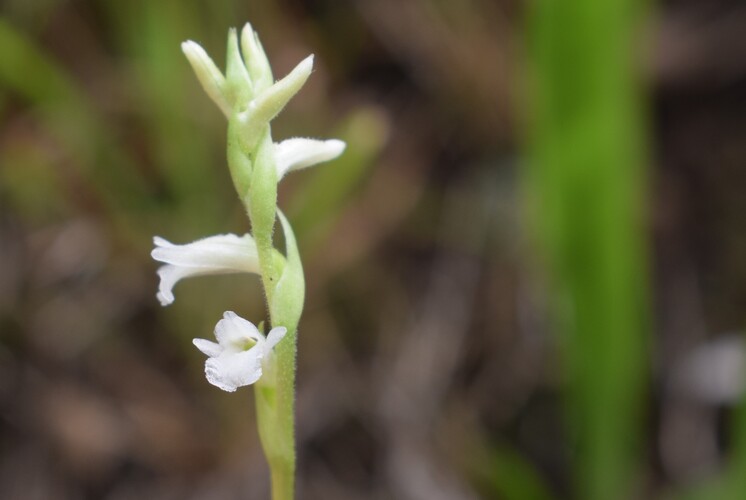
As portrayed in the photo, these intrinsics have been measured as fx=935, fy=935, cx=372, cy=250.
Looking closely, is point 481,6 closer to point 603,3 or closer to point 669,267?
point 603,3

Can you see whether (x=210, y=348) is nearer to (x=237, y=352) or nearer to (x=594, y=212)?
(x=237, y=352)

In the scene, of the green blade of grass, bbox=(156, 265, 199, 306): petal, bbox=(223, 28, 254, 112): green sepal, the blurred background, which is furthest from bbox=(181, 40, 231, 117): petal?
the green blade of grass

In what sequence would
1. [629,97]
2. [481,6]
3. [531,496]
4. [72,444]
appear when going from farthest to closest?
[481,6], [72,444], [629,97], [531,496]

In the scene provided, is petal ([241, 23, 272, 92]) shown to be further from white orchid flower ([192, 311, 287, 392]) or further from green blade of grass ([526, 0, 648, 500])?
green blade of grass ([526, 0, 648, 500])

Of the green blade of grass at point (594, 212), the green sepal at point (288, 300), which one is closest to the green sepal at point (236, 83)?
the green sepal at point (288, 300)

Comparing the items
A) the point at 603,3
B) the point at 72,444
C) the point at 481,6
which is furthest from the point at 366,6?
the point at 72,444

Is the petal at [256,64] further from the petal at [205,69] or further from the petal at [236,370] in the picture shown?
the petal at [236,370]
